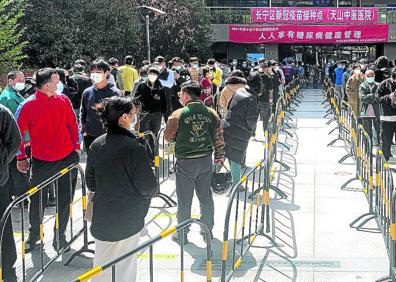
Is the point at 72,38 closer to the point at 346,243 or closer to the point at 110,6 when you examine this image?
the point at 110,6

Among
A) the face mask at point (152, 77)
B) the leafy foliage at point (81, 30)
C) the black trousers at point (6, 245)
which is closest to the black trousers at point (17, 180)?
the black trousers at point (6, 245)

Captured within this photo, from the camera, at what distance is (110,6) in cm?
2522

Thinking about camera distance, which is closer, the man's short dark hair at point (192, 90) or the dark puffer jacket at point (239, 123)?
the man's short dark hair at point (192, 90)

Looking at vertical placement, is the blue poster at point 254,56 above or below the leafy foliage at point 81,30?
below

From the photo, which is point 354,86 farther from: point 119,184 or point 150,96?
point 119,184

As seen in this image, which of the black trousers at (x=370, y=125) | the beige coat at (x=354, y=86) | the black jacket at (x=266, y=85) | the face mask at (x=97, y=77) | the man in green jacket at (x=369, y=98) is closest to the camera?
the face mask at (x=97, y=77)

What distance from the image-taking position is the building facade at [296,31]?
32000 mm

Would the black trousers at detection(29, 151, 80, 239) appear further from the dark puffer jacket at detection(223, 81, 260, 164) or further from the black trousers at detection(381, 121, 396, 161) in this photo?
the black trousers at detection(381, 121, 396, 161)

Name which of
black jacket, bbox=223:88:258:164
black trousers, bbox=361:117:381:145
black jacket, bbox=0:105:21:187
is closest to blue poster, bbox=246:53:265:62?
black trousers, bbox=361:117:381:145

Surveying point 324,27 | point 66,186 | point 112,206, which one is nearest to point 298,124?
point 66,186

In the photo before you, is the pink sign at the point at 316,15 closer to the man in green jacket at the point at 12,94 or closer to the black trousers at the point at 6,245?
the man in green jacket at the point at 12,94

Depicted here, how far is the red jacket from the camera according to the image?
6.44m

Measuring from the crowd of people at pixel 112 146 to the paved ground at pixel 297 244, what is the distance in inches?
15.1

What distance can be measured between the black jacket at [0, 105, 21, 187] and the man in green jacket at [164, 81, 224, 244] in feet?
5.81
